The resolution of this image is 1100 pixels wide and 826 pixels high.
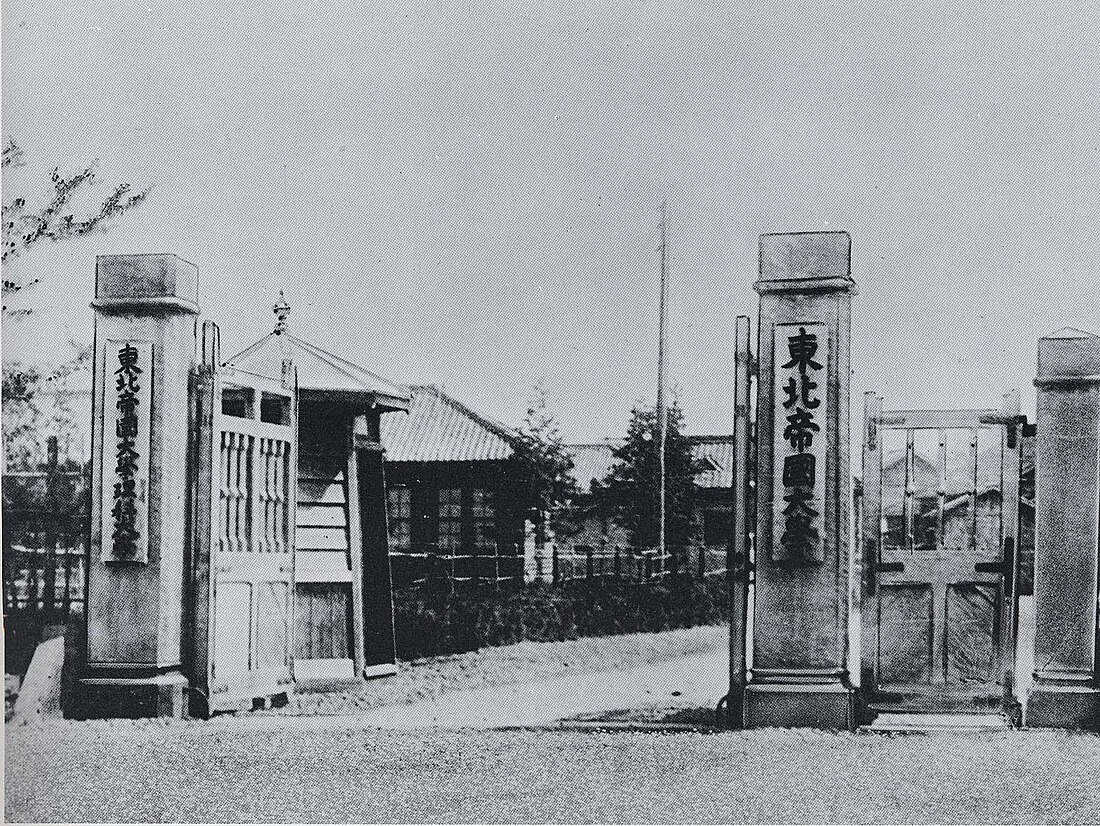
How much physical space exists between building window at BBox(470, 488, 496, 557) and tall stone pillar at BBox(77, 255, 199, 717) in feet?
27.5

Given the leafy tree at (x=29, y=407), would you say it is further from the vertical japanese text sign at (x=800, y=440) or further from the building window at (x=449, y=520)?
the building window at (x=449, y=520)

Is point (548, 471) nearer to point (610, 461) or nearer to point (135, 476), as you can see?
point (610, 461)

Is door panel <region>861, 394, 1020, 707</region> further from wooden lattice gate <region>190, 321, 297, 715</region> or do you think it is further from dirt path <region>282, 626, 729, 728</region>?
wooden lattice gate <region>190, 321, 297, 715</region>

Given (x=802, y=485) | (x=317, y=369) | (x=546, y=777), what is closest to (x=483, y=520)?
(x=317, y=369)

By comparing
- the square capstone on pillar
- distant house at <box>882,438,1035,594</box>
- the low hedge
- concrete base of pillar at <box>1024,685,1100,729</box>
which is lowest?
the low hedge

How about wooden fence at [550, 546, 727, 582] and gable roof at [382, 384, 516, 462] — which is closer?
wooden fence at [550, 546, 727, 582]

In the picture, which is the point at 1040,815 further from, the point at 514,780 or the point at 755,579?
the point at 514,780

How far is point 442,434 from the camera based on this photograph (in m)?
18.1

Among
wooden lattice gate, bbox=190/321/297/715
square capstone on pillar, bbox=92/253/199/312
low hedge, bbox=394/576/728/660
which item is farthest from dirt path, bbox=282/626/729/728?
square capstone on pillar, bbox=92/253/199/312

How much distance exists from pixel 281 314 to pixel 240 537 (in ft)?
7.17

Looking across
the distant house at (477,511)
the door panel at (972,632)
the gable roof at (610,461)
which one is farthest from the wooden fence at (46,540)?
the gable roof at (610,461)

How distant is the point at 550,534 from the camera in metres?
16.3

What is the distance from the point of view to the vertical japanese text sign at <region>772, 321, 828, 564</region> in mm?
7289

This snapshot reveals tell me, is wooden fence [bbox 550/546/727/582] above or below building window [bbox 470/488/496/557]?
below
